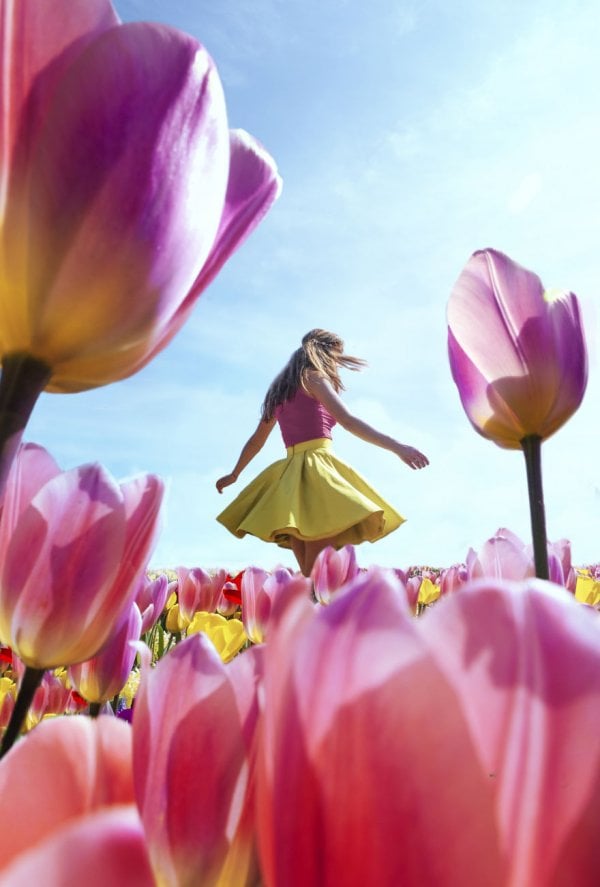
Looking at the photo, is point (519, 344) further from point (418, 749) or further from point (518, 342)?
point (418, 749)

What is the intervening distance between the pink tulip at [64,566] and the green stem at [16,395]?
0.13 meters

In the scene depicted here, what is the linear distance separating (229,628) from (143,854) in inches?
52.4

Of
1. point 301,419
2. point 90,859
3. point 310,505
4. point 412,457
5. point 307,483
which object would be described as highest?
point 301,419

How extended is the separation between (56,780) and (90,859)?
0.08m

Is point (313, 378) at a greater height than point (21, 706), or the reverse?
point (313, 378)

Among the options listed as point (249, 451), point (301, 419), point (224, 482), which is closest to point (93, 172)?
point (224, 482)

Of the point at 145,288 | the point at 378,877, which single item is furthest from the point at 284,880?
the point at 145,288

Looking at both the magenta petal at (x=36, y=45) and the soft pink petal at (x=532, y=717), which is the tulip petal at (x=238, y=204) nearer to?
the magenta petal at (x=36, y=45)

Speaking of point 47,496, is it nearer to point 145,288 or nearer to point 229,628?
point 145,288

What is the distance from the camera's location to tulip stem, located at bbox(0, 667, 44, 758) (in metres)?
0.41

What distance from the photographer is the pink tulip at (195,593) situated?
73.4 inches

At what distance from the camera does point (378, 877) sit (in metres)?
0.17

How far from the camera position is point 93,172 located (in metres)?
0.32

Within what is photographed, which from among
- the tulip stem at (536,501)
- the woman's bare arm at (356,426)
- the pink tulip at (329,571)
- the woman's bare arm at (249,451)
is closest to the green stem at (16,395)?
the tulip stem at (536,501)
